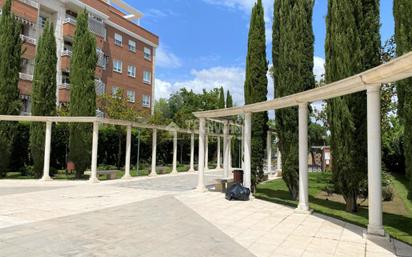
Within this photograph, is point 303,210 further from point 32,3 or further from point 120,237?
point 32,3

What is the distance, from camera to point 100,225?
850cm

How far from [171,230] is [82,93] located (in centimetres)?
1614

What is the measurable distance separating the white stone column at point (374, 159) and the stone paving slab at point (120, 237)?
3118 mm

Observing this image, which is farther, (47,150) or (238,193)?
(47,150)

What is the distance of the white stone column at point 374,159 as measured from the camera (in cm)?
757

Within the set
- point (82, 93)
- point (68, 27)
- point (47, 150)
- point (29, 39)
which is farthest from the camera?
point (68, 27)

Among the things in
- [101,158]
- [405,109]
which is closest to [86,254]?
[405,109]

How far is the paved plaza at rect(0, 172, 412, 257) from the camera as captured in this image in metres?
6.45

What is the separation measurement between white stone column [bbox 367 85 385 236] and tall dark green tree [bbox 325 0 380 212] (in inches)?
108

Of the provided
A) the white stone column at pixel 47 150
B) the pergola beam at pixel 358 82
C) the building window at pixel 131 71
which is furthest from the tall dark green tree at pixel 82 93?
the building window at pixel 131 71

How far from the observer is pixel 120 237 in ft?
24.0

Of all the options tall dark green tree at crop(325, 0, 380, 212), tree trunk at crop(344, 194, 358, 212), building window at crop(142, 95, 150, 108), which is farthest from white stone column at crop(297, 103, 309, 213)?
building window at crop(142, 95, 150, 108)

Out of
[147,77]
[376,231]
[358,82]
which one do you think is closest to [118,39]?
[147,77]

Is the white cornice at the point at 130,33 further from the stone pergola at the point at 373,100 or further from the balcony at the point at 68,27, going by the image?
the stone pergola at the point at 373,100
